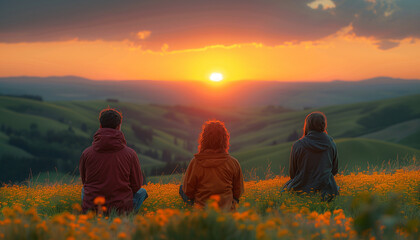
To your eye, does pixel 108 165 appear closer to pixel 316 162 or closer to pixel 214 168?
pixel 214 168

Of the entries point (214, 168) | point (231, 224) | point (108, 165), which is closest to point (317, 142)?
point (214, 168)

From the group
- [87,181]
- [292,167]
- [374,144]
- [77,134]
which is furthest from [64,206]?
[77,134]

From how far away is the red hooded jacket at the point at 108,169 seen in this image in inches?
275

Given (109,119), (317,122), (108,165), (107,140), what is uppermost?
(109,119)

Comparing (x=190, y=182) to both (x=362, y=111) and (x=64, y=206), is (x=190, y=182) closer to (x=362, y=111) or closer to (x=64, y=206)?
(x=64, y=206)

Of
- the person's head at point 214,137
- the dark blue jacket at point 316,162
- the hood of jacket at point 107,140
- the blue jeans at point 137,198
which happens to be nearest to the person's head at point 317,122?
the dark blue jacket at point 316,162

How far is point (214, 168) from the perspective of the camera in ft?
21.8

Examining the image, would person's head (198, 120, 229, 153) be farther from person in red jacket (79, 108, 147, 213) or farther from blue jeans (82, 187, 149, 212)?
blue jeans (82, 187, 149, 212)

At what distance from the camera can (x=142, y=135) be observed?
194000 mm

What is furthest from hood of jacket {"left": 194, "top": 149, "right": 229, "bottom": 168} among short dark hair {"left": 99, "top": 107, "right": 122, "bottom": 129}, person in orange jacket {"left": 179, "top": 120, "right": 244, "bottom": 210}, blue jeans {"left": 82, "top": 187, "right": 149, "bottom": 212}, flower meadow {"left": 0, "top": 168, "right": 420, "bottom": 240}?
blue jeans {"left": 82, "top": 187, "right": 149, "bottom": 212}

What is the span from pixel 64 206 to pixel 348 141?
Result: 4779 centimetres

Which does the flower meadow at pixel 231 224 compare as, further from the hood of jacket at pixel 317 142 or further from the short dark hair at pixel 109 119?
the short dark hair at pixel 109 119

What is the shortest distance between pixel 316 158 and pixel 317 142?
0.39 metres

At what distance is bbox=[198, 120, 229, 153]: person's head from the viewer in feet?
21.5
